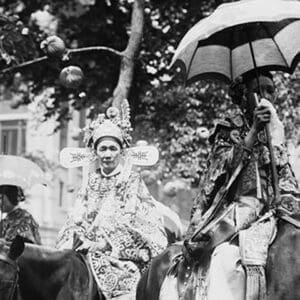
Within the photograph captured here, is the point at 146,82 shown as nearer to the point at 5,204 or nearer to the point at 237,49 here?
the point at 5,204

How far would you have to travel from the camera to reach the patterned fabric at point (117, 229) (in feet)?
29.9

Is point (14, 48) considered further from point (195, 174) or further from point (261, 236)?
point (261, 236)

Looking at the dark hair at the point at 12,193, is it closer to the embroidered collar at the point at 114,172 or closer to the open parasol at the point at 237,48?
the embroidered collar at the point at 114,172

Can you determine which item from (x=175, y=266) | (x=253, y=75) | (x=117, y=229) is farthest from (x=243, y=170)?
(x=117, y=229)

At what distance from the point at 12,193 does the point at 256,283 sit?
4732 mm

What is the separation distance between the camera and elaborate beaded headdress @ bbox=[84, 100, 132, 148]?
998 cm

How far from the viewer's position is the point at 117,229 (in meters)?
9.43

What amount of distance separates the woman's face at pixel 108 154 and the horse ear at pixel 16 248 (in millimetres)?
2180

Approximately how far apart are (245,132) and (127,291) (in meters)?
2.45

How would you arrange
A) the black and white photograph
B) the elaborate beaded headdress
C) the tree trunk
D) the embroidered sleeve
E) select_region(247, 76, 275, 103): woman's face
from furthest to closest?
the tree trunk, the elaborate beaded headdress, the embroidered sleeve, select_region(247, 76, 275, 103): woman's face, the black and white photograph

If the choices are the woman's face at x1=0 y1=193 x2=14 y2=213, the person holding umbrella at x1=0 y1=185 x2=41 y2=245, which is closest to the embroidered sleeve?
the person holding umbrella at x1=0 y1=185 x2=41 y2=245

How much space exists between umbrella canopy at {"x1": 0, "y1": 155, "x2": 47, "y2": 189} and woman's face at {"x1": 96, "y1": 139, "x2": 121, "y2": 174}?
137 cm

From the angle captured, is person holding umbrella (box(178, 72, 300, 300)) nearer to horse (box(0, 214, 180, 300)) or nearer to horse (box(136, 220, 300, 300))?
horse (box(136, 220, 300, 300))

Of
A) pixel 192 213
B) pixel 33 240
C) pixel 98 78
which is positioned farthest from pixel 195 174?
pixel 192 213
